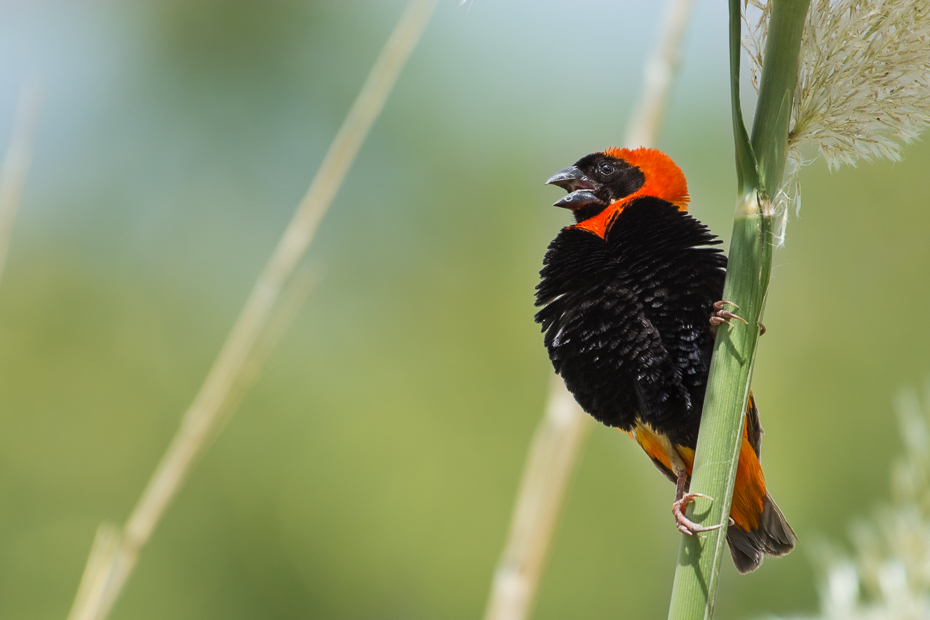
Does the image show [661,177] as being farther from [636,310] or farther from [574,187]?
[636,310]

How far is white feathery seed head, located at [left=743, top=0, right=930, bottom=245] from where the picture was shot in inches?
37.0

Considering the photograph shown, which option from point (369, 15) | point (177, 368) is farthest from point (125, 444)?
point (369, 15)

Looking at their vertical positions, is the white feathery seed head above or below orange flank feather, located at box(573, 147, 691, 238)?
below

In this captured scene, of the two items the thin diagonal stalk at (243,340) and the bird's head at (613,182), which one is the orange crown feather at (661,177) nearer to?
the bird's head at (613,182)

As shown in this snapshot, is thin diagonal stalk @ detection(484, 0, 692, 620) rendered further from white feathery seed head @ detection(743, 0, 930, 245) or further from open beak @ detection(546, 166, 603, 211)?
white feathery seed head @ detection(743, 0, 930, 245)

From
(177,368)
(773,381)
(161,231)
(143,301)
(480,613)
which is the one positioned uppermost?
(773,381)

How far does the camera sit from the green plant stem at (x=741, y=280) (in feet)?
2.72

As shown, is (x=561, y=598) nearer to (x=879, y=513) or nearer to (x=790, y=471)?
(x=790, y=471)

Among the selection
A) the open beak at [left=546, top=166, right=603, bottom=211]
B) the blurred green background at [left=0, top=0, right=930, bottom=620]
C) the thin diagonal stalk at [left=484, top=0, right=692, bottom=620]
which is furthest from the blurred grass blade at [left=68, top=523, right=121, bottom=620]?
the blurred green background at [left=0, top=0, right=930, bottom=620]

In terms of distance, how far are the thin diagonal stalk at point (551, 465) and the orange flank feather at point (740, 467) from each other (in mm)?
174

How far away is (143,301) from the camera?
46.1ft

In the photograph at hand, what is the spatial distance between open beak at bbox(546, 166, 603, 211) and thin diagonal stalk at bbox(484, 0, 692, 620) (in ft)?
0.79

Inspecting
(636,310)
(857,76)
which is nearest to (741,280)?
(857,76)

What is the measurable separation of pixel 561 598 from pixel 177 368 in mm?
8419
